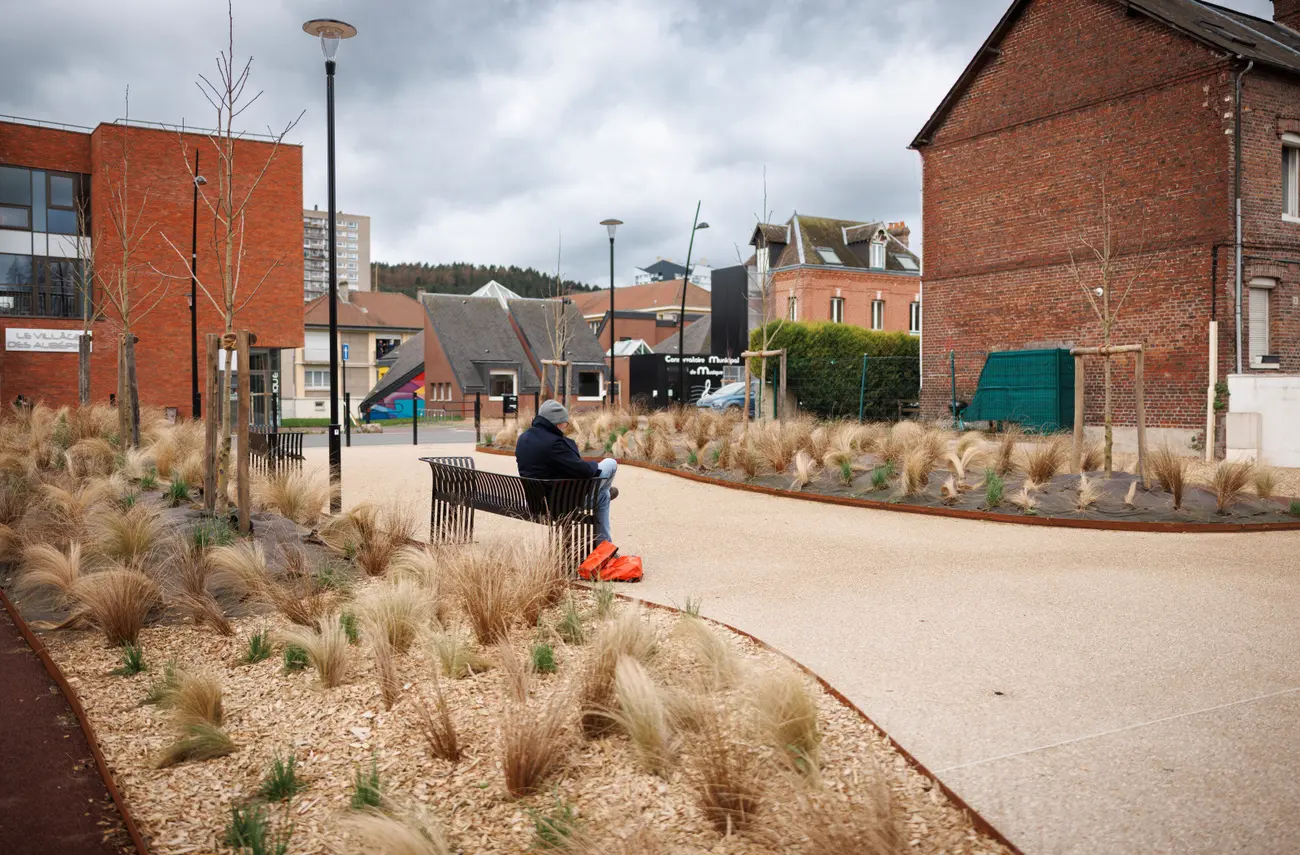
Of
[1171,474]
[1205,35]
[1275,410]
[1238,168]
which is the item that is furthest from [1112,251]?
[1171,474]

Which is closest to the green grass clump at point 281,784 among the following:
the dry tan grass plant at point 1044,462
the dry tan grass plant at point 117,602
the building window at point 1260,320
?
the dry tan grass plant at point 117,602

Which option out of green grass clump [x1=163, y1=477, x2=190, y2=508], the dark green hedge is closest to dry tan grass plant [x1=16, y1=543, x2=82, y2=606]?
green grass clump [x1=163, y1=477, x2=190, y2=508]

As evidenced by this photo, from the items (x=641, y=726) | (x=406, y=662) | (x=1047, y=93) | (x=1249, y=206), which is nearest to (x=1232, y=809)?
(x=641, y=726)

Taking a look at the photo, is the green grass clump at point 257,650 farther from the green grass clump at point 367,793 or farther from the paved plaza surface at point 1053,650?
the paved plaza surface at point 1053,650

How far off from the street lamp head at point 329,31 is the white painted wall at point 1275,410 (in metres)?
15.2

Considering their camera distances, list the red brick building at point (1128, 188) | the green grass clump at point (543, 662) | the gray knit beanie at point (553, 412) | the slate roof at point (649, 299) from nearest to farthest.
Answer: the green grass clump at point (543, 662)
the gray knit beanie at point (553, 412)
the red brick building at point (1128, 188)
the slate roof at point (649, 299)

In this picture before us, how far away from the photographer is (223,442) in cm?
985

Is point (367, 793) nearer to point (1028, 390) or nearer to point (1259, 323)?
point (1028, 390)

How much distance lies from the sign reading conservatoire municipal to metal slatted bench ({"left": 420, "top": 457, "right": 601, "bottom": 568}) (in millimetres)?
35734

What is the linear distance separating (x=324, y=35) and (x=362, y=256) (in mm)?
127316

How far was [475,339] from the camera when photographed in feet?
186

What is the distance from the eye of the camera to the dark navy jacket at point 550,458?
7.86 meters

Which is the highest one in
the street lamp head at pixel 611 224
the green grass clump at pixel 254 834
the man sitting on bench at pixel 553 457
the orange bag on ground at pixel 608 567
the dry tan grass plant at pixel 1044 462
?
the street lamp head at pixel 611 224

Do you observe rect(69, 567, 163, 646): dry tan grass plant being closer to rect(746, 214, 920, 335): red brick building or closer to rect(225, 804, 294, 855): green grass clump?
rect(225, 804, 294, 855): green grass clump
